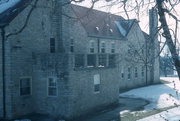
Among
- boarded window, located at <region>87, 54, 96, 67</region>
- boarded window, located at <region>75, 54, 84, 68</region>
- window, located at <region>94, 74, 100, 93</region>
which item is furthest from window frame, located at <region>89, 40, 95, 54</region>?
boarded window, located at <region>75, 54, 84, 68</region>

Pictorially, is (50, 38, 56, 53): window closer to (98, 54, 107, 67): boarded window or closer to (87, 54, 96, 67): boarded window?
(87, 54, 96, 67): boarded window

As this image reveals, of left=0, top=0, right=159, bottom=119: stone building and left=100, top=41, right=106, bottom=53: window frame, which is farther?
left=100, top=41, right=106, bottom=53: window frame

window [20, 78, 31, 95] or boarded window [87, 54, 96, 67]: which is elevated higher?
boarded window [87, 54, 96, 67]

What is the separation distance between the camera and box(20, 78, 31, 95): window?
1900cm

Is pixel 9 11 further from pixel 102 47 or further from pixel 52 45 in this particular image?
pixel 102 47

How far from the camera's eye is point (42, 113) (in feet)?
63.6

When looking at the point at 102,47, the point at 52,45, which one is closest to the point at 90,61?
the point at 52,45

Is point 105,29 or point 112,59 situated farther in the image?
point 105,29

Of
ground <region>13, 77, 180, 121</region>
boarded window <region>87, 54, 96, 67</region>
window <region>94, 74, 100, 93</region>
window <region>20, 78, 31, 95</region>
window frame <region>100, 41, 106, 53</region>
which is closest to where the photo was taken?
ground <region>13, 77, 180, 121</region>

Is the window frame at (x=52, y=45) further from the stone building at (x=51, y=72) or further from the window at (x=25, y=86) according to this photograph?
the window at (x=25, y=86)

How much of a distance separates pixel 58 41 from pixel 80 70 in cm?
431

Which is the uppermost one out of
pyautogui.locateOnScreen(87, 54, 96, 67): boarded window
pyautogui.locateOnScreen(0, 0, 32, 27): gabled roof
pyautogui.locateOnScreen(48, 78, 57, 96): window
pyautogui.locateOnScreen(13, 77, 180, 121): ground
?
pyautogui.locateOnScreen(0, 0, 32, 27): gabled roof

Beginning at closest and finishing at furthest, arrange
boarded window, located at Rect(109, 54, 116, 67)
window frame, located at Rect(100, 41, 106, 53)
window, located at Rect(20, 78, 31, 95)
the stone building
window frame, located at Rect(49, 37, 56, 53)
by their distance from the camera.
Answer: the stone building
window, located at Rect(20, 78, 31, 95)
window frame, located at Rect(49, 37, 56, 53)
boarded window, located at Rect(109, 54, 116, 67)
window frame, located at Rect(100, 41, 106, 53)

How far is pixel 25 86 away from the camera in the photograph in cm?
1930
